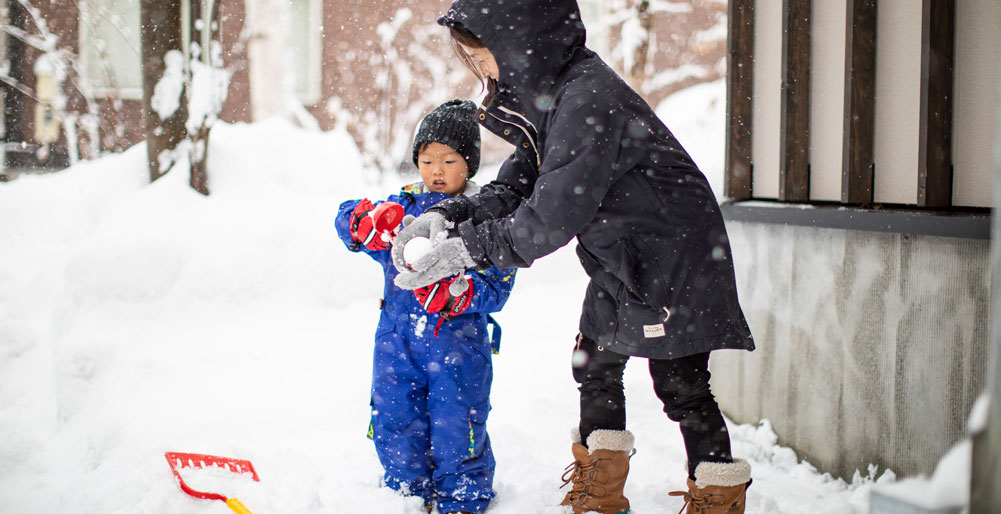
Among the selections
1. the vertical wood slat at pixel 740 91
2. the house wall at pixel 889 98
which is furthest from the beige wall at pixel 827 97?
the vertical wood slat at pixel 740 91

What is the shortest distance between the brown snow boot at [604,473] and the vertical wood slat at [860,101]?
1.33m

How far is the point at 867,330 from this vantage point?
2553 mm

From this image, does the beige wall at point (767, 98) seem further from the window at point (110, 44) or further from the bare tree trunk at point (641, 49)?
the bare tree trunk at point (641, 49)

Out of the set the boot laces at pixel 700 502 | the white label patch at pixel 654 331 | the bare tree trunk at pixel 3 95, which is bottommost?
the boot laces at pixel 700 502

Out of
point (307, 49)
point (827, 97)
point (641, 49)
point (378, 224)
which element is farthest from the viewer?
point (307, 49)

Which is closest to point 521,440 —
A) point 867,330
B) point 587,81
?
point 867,330

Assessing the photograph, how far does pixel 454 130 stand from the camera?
2.45 meters

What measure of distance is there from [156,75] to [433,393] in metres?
4.35

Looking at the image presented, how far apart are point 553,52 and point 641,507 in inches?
61.3

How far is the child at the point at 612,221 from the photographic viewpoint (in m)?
1.83

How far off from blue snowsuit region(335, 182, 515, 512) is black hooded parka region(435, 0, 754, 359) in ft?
1.72

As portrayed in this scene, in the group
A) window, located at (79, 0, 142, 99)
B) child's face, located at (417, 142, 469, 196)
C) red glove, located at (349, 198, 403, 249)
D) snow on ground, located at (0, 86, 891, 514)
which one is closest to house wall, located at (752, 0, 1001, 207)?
snow on ground, located at (0, 86, 891, 514)

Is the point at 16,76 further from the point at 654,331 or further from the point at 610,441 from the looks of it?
the point at 654,331

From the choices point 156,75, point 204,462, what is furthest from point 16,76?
point 204,462
